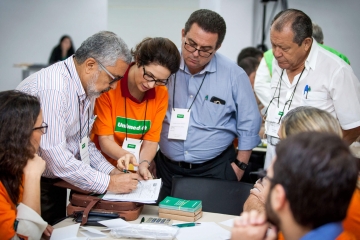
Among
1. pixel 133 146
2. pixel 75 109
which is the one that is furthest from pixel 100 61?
pixel 133 146

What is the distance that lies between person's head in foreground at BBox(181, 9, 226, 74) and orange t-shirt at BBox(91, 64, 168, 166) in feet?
1.14

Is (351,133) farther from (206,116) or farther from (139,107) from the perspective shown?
(139,107)

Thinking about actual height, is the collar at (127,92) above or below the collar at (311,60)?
below

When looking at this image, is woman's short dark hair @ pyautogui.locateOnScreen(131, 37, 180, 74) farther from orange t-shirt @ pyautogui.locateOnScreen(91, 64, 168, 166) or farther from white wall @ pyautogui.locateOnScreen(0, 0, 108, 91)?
white wall @ pyautogui.locateOnScreen(0, 0, 108, 91)

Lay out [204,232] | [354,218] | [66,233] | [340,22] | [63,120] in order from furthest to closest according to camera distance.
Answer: [340,22], [63,120], [204,232], [66,233], [354,218]

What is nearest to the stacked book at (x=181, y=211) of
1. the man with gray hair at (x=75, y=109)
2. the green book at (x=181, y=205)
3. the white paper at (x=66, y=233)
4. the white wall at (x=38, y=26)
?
the green book at (x=181, y=205)

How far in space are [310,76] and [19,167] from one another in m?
1.96

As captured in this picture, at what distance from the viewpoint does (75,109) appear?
7.61ft

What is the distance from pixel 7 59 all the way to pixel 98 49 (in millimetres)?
9597

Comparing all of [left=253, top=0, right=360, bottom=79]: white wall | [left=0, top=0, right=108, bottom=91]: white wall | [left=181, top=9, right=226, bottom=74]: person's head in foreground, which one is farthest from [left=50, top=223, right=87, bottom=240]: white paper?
[left=0, top=0, right=108, bottom=91]: white wall

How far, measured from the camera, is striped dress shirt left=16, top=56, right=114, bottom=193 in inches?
85.2

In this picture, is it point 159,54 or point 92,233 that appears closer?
point 92,233

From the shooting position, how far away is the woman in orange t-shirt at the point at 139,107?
8.29 feet

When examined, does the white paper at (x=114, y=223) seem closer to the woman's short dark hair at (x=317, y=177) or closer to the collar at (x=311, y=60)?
the woman's short dark hair at (x=317, y=177)
